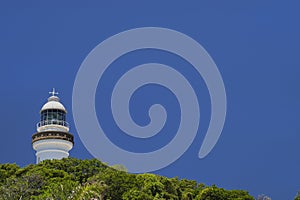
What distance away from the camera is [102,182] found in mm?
40938

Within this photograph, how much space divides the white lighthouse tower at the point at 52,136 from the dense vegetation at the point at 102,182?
6.15 m

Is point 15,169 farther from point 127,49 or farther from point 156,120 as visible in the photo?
point 127,49

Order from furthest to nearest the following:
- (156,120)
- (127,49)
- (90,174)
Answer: (90,174) < (156,120) < (127,49)

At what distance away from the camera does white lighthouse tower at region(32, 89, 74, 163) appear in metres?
56.0

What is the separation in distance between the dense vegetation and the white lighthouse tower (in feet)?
20.2

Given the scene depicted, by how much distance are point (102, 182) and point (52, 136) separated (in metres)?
16.1

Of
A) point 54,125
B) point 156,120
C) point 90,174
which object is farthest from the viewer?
point 54,125

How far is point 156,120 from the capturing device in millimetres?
39250

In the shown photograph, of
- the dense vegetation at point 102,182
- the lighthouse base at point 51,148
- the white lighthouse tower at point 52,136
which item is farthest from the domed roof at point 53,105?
the dense vegetation at point 102,182

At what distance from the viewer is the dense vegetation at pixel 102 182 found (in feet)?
132

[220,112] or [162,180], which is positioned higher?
[162,180]

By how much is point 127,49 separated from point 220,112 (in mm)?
5101

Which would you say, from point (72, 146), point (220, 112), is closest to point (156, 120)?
point (220, 112)

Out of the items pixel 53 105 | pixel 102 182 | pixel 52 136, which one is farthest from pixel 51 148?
pixel 102 182
